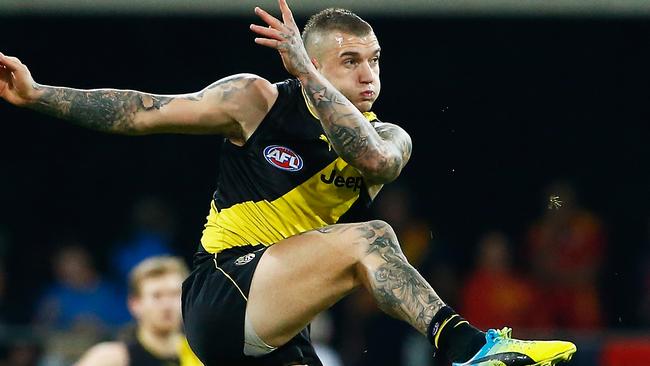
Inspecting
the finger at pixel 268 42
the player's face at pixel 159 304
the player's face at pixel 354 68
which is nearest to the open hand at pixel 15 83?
the finger at pixel 268 42

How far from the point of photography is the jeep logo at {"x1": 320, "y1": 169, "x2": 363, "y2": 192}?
537 cm

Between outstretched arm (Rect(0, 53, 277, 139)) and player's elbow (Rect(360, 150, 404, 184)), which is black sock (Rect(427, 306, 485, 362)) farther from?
outstretched arm (Rect(0, 53, 277, 139))

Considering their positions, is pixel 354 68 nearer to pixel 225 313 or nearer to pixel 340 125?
pixel 340 125

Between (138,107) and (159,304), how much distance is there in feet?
8.15

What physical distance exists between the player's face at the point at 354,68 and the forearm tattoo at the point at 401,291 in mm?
778

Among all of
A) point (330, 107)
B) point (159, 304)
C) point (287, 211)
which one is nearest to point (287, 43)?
point (330, 107)

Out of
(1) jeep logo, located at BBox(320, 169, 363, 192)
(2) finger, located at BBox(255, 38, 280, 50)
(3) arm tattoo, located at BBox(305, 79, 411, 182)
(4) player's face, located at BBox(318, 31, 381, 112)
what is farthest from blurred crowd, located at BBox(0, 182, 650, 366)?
(2) finger, located at BBox(255, 38, 280, 50)

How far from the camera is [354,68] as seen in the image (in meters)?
5.44

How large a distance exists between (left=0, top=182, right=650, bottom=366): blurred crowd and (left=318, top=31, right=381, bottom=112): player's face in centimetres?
483

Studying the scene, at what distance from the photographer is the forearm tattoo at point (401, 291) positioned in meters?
4.88

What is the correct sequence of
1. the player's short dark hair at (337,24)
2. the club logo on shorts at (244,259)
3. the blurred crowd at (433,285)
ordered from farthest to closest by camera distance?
1. the blurred crowd at (433,285)
2. the player's short dark hair at (337,24)
3. the club logo on shorts at (244,259)

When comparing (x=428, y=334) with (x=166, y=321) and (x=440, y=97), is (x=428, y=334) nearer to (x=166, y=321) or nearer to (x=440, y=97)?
(x=166, y=321)

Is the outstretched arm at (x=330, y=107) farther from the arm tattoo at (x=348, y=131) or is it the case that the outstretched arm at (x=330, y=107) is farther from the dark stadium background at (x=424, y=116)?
the dark stadium background at (x=424, y=116)

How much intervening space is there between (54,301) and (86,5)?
110 inches
